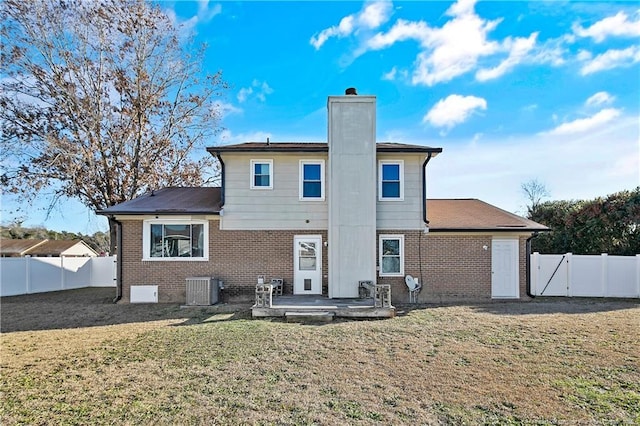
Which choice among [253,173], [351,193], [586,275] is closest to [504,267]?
[586,275]

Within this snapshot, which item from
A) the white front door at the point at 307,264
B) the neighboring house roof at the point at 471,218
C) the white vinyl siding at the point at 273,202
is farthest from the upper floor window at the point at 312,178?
the neighboring house roof at the point at 471,218

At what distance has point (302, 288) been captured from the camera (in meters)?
12.9

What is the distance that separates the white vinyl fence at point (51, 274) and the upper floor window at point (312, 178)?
13136 mm

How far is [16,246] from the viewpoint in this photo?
35438 mm

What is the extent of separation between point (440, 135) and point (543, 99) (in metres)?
3.99

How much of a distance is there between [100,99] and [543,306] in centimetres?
2199

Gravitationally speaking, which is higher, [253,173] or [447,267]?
[253,173]

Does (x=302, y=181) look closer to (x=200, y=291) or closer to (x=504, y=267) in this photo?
(x=200, y=291)

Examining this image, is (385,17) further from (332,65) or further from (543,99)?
(543,99)

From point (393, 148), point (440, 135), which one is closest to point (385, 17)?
point (393, 148)

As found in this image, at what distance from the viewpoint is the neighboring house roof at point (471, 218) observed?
12.9 m

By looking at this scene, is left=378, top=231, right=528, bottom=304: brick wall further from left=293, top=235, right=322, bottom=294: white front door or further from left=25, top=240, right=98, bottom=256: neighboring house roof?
left=25, top=240, right=98, bottom=256: neighboring house roof

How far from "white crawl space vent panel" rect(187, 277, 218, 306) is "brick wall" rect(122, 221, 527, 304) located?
2.07 feet

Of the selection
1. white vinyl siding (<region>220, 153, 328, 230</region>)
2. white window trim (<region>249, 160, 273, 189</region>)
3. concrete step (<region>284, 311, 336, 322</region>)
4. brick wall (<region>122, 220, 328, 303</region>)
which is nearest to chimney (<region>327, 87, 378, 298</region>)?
white vinyl siding (<region>220, 153, 328, 230</region>)
